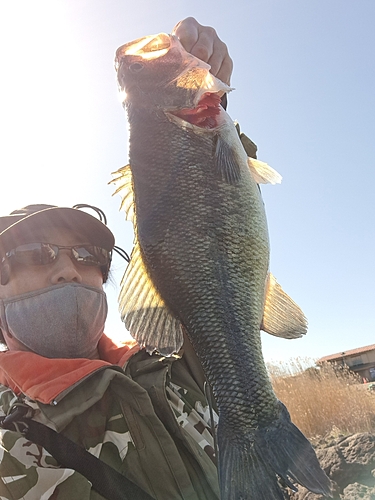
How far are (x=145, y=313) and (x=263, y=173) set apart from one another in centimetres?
83

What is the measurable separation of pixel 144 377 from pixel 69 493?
2.02 feet

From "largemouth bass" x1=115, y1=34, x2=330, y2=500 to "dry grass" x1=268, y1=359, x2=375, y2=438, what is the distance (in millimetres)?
6167

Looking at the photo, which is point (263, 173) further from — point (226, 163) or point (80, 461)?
point (80, 461)

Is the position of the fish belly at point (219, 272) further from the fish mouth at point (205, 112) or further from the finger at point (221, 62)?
the finger at point (221, 62)

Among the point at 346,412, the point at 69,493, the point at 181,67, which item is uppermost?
the point at 181,67

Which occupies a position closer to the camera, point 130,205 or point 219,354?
point 219,354

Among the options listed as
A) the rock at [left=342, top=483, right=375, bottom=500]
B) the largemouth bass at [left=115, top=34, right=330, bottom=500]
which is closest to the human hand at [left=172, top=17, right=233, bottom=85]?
the largemouth bass at [left=115, top=34, right=330, bottom=500]

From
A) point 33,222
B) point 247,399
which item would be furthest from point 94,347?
point 247,399

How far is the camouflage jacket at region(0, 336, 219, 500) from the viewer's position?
1.73m

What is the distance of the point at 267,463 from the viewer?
135 cm

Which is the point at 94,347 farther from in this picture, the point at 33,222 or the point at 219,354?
the point at 219,354

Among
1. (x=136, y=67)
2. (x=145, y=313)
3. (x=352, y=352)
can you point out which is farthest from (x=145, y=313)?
(x=352, y=352)

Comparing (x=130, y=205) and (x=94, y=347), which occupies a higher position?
(x=130, y=205)

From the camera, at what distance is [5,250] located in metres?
2.54
